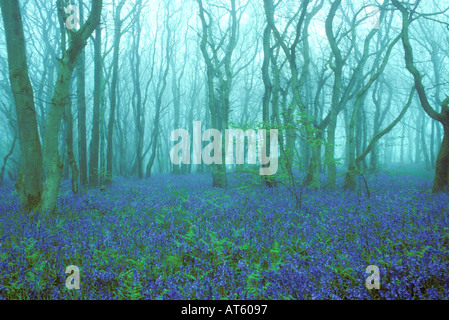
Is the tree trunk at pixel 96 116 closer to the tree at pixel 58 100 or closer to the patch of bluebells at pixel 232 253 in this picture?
the patch of bluebells at pixel 232 253

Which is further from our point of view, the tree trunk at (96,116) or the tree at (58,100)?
the tree trunk at (96,116)

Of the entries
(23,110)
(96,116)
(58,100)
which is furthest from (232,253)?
(96,116)

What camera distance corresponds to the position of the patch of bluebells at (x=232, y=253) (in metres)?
2.50

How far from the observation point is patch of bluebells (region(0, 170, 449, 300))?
2.50m

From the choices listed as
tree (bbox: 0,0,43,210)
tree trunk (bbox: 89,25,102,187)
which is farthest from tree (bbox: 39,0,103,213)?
tree trunk (bbox: 89,25,102,187)

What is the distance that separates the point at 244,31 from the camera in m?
20.4

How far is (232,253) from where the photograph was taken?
3.44m

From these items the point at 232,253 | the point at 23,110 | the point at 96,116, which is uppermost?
the point at 96,116

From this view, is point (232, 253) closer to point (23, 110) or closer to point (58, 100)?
point (58, 100)

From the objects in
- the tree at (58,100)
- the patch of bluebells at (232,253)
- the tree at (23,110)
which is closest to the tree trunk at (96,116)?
the tree at (23,110)

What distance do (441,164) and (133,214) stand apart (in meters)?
7.71
